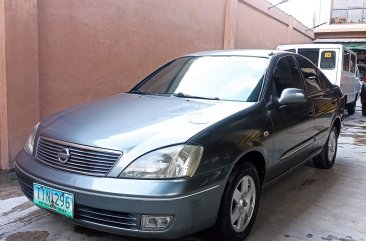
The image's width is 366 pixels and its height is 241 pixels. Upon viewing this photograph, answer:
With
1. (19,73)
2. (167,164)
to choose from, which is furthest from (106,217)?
(19,73)

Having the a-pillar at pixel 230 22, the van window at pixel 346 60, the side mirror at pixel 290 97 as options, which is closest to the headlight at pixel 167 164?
the side mirror at pixel 290 97

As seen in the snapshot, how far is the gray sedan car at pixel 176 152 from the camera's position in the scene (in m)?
2.48

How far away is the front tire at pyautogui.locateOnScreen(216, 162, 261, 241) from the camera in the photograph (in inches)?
110

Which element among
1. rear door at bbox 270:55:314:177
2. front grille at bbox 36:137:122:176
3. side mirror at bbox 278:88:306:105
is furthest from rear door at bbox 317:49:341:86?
front grille at bbox 36:137:122:176

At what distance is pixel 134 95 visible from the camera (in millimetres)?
3850

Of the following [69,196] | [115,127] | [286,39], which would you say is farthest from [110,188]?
[286,39]

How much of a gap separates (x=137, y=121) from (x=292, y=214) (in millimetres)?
1775

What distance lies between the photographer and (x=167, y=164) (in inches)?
98.3

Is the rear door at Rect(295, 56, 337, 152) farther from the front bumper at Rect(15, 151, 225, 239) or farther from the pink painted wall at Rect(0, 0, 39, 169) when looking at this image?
the pink painted wall at Rect(0, 0, 39, 169)

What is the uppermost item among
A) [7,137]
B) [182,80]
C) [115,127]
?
[182,80]

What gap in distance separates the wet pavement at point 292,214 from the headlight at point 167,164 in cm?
66

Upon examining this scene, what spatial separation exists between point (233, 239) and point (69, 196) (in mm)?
1202

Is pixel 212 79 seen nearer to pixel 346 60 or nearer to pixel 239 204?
pixel 239 204

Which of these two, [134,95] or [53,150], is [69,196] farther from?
[134,95]
